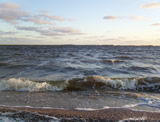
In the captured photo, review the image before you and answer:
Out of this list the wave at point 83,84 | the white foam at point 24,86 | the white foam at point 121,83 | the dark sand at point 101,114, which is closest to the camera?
the dark sand at point 101,114

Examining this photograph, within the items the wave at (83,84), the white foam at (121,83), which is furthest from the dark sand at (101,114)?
the white foam at (121,83)

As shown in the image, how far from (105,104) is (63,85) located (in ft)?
9.99

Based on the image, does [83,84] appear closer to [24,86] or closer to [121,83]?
[121,83]

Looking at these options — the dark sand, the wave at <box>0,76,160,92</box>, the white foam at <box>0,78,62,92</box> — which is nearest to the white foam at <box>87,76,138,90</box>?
the wave at <box>0,76,160,92</box>

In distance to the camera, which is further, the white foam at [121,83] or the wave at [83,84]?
the white foam at [121,83]

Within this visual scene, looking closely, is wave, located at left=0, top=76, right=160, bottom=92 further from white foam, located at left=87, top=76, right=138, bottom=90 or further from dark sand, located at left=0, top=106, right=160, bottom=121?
dark sand, located at left=0, top=106, right=160, bottom=121

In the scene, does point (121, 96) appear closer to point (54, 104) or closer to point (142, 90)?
point (142, 90)

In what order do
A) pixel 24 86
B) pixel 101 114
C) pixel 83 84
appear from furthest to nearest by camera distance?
pixel 83 84
pixel 24 86
pixel 101 114

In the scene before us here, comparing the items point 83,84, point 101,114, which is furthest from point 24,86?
point 101,114

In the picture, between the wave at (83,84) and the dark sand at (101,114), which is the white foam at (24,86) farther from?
the dark sand at (101,114)

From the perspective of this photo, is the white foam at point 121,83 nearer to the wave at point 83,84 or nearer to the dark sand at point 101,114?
the wave at point 83,84

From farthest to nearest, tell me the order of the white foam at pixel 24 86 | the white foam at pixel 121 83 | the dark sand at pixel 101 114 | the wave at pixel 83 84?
the white foam at pixel 121 83, the wave at pixel 83 84, the white foam at pixel 24 86, the dark sand at pixel 101 114

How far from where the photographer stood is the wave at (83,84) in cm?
697

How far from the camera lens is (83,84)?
791cm
